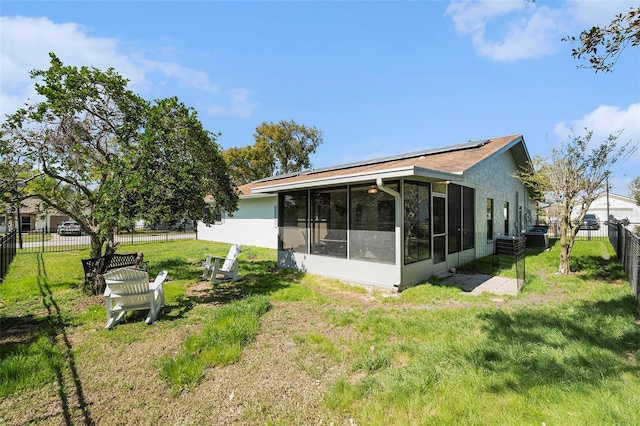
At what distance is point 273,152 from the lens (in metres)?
31.8

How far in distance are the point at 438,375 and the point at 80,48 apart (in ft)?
33.2

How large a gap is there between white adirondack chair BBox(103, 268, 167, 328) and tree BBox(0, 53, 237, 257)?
1.12 meters

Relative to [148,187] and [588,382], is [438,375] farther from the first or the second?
[148,187]

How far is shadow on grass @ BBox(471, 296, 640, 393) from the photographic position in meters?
2.98

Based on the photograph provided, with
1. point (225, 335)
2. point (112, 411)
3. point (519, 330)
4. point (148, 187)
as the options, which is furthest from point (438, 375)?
point (148, 187)

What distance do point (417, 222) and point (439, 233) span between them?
4.22 feet

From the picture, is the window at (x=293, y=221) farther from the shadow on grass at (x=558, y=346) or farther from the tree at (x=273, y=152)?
the tree at (x=273, y=152)

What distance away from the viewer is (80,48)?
7.38 m

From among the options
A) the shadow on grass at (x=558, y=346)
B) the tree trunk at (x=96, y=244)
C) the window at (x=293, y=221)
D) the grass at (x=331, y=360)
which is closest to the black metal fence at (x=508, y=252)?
the grass at (x=331, y=360)

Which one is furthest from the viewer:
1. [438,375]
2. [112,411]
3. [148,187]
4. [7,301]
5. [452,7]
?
[452,7]

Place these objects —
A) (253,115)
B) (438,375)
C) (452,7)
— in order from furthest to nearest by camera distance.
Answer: (253,115) → (452,7) → (438,375)

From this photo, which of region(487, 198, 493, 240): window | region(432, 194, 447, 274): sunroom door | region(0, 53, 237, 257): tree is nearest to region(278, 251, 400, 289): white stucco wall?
region(432, 194, 447, 274): sunroom door

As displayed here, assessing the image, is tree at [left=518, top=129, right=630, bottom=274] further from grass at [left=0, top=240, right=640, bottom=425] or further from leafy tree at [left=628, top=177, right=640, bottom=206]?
leafy tree at [left=628, top=177, right=640, bottom=206]

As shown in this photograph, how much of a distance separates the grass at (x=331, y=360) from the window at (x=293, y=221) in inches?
116
